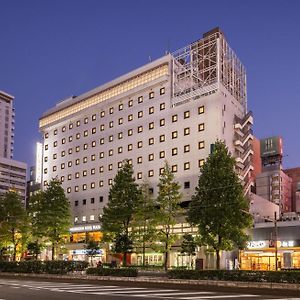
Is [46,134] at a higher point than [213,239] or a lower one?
higher

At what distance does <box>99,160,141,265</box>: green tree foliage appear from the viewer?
59.2m

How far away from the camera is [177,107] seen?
7331cm

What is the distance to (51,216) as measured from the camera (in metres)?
65.9

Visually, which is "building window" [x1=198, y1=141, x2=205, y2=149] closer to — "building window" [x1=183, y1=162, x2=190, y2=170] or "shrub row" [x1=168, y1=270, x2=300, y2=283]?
"building window" [x1=183, y1=162, x2=190, y2=170]

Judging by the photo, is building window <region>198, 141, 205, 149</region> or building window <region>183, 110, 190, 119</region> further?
building window <region>183, 110, 190, 119</region>

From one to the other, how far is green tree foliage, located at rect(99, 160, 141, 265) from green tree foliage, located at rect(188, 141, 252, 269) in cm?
1351

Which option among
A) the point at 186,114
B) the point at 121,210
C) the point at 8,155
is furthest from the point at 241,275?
the point at 8,155

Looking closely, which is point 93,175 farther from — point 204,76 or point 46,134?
point 204,76

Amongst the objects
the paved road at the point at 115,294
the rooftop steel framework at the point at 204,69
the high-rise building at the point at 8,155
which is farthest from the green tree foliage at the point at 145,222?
the high-rise building at the point at 8,155

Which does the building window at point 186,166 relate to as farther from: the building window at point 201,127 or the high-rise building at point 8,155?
the high-rise building at point 8,155

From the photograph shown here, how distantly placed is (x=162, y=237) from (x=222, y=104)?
77.4 feet

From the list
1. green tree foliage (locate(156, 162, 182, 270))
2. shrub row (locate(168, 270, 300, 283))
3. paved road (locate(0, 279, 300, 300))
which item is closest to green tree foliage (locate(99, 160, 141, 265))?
green tree foliage (locate(156, 162, 182, 270))

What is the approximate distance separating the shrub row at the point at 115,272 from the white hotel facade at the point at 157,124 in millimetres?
30694

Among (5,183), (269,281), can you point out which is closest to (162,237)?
(269,281)
